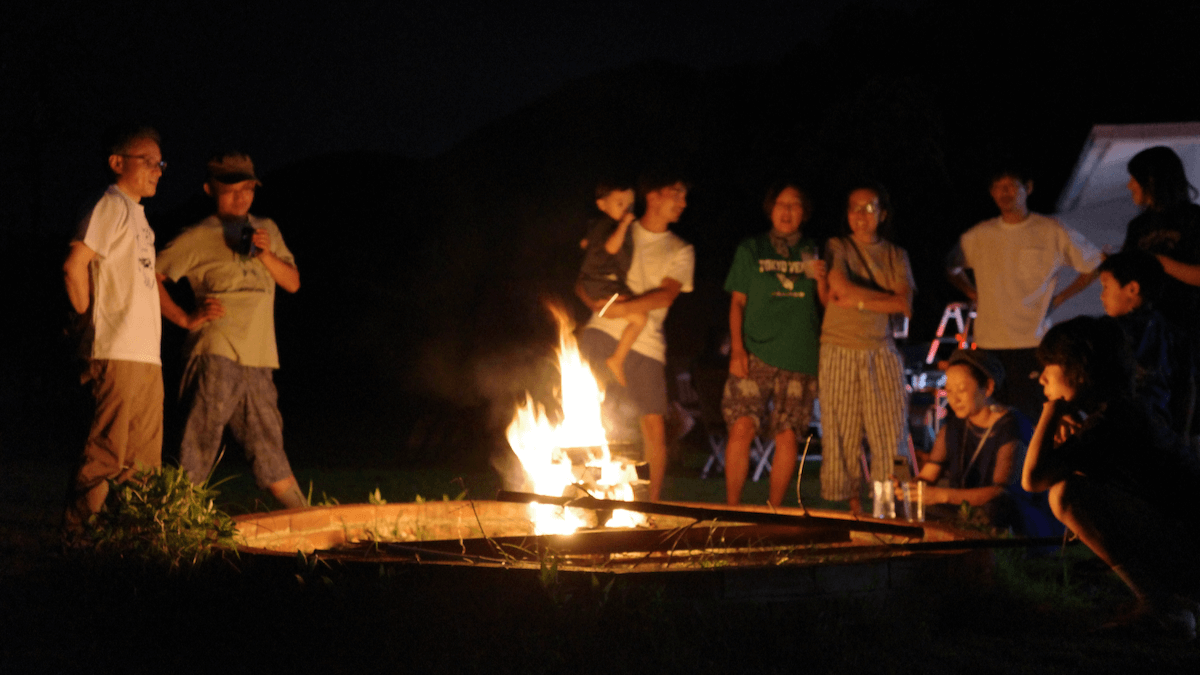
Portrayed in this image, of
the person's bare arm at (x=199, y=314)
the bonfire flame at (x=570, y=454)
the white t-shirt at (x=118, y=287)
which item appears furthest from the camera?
the person's bare arm at (x=199, y=314)

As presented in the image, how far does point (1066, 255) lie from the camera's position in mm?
6418

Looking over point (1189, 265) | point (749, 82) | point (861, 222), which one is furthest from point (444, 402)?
point (749, 82)

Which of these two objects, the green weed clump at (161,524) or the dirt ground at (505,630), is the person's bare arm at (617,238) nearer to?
the green weed clump at (161,524)

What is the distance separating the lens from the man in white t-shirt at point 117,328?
465cm

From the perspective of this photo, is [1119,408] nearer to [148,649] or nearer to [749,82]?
[148,649]

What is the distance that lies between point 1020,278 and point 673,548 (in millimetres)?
3566

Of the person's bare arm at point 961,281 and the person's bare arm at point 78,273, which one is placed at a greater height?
the person's bare arm at point 961,281

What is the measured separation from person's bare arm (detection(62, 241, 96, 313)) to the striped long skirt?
398 cm

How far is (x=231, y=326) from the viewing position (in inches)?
221

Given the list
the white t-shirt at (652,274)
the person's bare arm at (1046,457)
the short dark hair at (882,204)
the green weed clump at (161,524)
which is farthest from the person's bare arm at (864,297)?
the green weed clump at (161,524)

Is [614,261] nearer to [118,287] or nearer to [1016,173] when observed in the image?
[1016,173]

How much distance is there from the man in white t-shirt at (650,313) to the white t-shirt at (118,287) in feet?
8.56

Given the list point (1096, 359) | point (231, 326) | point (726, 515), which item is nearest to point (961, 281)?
point (1096, 359)

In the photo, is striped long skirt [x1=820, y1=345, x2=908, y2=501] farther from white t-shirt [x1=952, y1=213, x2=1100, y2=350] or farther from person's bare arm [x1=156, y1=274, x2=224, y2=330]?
person's bare arm [x1=156, y1=274, x2=224, y2=330]
